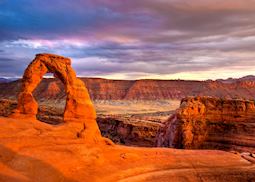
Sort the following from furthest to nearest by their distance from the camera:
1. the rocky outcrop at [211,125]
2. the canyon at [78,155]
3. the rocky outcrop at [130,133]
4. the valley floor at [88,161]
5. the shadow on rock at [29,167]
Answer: the rocky outcrop at [130,133], the rocky outcrop at [211,125], the canyon at [78,155], the valley floor at [88,161], the shadow on rock at [29,167]

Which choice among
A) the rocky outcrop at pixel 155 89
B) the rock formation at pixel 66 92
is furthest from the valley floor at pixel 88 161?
the rocky outcrop at pixel 155 89

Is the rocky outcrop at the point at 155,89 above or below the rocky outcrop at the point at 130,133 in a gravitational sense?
above

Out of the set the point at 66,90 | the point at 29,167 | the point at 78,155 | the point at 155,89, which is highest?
the point at 66,90

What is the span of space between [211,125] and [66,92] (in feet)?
67.5

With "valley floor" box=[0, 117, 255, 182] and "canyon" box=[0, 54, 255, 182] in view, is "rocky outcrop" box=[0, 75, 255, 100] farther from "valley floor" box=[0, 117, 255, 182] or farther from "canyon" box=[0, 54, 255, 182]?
"valley floor" box=[0, 117, 255, 182]

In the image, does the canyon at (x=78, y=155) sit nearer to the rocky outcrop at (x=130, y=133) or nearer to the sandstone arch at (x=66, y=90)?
the sandstone arch at (x=66, y=90)

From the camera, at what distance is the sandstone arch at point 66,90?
84.6 feet

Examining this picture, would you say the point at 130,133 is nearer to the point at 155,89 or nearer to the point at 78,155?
the point at 78,155

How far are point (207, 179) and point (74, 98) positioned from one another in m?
11.6

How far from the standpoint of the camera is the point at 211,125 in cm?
3997

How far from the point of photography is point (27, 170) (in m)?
15.8

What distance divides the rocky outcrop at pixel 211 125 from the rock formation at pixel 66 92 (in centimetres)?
1468

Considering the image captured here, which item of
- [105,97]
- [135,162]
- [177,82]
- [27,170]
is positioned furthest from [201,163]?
[177,82]

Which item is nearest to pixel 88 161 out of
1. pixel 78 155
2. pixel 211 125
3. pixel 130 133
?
pixel 78 155
